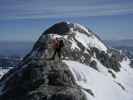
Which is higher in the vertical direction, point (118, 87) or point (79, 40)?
point (79, 40)

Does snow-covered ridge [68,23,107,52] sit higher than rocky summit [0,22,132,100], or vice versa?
snow-covered ridge [68,23,107,52]

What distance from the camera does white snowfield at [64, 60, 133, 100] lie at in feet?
432

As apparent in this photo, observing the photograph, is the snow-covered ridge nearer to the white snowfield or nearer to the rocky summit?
the rocky summit

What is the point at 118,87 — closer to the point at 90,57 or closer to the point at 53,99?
the point at 90,57

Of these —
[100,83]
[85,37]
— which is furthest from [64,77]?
[85,37]

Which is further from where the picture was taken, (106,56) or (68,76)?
(106,56)

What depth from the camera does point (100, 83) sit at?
143 m

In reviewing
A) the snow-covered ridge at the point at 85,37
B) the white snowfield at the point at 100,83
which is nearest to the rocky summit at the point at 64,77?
the white snowfield at the point at 100,83

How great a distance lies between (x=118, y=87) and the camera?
154 meters

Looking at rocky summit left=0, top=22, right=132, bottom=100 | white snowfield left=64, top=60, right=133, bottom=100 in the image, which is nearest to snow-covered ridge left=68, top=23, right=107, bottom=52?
rocky summit left=0, top=22, right=132, bottom=100

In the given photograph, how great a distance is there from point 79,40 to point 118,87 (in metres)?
30.4

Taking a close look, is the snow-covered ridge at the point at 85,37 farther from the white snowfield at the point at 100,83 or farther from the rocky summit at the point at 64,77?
the white snowfield at the point at 100,83

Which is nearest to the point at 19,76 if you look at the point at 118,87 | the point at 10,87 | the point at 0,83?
the point at 10,87

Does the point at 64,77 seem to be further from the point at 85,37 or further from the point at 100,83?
the point at 85,37
